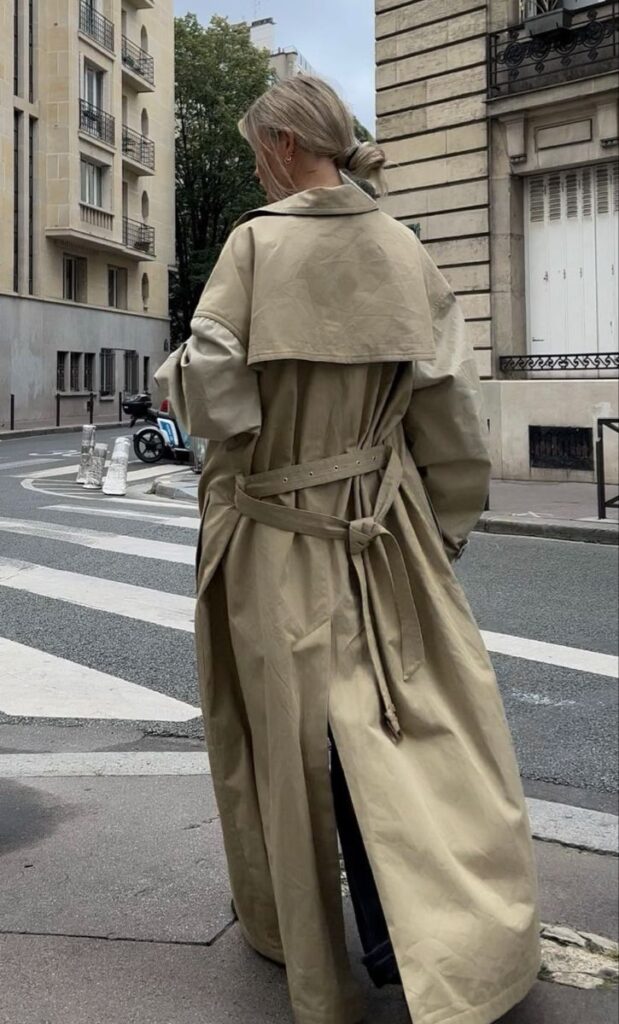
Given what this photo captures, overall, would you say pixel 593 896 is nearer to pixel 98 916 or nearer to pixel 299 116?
pixel 98 916

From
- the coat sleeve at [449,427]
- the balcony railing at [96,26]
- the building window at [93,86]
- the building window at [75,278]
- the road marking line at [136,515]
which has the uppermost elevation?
the balcony railing at [96,26]

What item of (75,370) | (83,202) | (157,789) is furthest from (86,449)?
(83,202)

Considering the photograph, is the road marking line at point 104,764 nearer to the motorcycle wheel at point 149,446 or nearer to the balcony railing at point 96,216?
the motorcycle wheel at point 149,446

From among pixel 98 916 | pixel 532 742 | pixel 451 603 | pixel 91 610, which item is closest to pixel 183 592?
pixel 91 610

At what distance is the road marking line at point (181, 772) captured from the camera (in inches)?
138

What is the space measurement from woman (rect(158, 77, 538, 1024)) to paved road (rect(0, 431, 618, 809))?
1.96 metres

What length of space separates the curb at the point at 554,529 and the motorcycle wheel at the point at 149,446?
954cm

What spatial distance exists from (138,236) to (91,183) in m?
4.13

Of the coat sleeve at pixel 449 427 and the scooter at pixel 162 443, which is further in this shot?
the scooter at pixel 162 443

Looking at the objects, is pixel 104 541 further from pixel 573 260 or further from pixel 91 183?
pixel 91 183

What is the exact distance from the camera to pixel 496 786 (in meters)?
2.18

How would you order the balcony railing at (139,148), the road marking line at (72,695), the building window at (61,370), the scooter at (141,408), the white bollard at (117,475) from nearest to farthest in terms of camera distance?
the road marking line at (72,695), the white bollard at (117,475), the scooter at (141,408), the building window at (61,370), the balcony railing at (139,148)

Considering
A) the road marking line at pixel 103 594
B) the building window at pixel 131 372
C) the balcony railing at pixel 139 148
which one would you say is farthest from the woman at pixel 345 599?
the balcony railing at pixel 139 148

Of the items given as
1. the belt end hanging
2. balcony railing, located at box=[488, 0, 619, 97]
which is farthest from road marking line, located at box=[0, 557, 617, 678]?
balcony railing, located at box=[488, 0, 619, 97]
